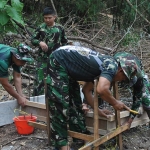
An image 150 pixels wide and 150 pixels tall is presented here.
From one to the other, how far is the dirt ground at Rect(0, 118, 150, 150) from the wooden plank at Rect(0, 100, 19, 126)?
0.31 ft

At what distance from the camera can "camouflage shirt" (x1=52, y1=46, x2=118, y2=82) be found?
3.58m

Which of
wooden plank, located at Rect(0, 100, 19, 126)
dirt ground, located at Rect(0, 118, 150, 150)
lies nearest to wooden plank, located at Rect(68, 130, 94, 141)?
dirt ground, located at Rect(0, 118, 150, 150)

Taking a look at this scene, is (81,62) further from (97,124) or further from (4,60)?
(4,60)

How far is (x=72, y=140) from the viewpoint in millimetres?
4414

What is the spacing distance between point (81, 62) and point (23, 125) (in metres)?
1.50

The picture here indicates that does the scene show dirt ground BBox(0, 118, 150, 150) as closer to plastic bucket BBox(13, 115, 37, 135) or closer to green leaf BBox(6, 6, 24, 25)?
plastic bucket BBox(13, 115, 37, 135)

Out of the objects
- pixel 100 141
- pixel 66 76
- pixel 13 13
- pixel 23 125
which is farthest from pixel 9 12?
pixel 100 141

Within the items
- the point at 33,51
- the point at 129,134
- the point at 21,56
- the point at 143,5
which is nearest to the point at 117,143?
the point at 129,134

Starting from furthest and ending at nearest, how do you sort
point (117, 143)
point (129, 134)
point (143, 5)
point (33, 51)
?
point (143, 5) < point (33, 51) < point (129, 134) < point (117, 143)

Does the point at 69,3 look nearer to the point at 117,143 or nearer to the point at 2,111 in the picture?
the point at 2,111

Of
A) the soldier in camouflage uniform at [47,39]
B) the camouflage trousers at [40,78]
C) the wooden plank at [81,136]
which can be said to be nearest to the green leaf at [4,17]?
the soldier in camouflage uniform at [47,39]

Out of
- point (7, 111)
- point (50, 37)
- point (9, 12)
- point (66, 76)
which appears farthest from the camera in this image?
point (50, 37)

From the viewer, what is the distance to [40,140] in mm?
4438

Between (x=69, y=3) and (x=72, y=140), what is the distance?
7.43 metres
